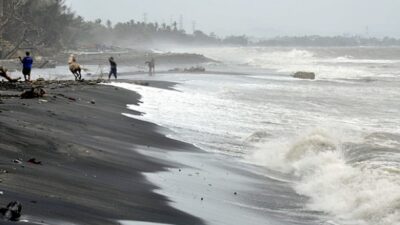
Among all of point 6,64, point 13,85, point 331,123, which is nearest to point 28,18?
point 6,64

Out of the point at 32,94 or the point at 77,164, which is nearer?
the point at 77,164

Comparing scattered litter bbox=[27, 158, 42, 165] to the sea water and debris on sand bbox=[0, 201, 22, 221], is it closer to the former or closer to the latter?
debris on sand bbox=[0, 201, 22, 221]

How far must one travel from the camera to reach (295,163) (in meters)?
13.1

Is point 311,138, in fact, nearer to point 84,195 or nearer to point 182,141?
point 182,141

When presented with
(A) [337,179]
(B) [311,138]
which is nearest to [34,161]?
(A) [337,179]

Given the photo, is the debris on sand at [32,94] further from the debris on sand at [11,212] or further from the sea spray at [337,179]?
the debris on sand at [11,212]

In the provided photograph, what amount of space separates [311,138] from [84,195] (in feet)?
26.3

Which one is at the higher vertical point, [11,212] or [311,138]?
[11,212]

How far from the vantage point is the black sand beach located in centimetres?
701

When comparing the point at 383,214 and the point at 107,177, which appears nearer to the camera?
the point at 383,214

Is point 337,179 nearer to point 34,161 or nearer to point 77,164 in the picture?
point 77,164

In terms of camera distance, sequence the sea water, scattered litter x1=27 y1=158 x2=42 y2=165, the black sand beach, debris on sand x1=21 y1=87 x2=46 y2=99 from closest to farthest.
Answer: the black sand beach
scattered litter x1=27 y1=158 x2=42 y2=165
the sea water
debris on sand x1=21 y1=87 x2=46 y2=99

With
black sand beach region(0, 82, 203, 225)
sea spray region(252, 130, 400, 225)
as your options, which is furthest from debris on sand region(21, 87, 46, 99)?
sea spray region(252, 130, 400, 225)

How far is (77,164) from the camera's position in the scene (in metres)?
9.77
